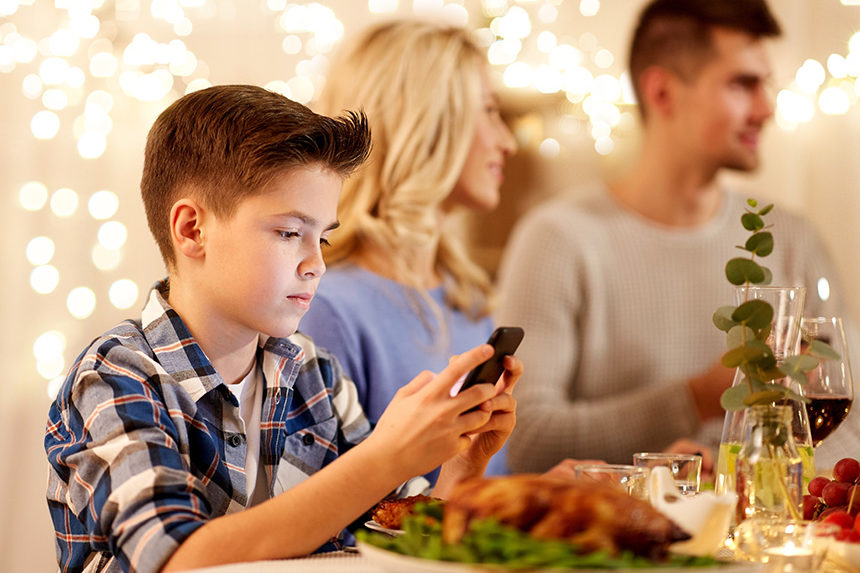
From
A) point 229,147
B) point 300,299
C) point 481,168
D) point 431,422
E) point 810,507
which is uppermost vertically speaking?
point 481,168

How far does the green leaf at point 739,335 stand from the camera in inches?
30.5

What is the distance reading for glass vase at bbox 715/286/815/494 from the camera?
0.82 meters

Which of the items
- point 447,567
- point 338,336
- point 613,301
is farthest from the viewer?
point 613,301

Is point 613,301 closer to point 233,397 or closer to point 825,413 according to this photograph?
point 825,413

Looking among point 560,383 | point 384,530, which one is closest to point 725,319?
point 384,530

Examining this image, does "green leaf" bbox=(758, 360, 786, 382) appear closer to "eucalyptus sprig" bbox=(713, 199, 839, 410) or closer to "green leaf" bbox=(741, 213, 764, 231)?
"eucalyptus sprig" bbox=(713, 199, 839, 410)

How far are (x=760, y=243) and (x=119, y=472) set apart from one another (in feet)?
2.12

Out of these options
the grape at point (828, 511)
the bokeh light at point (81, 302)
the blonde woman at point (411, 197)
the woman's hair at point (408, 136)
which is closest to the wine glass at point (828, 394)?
the grape at point (828, 511)

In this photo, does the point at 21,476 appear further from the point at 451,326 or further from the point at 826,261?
the point at 826,261

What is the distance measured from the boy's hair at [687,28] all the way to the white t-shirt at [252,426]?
178 cm

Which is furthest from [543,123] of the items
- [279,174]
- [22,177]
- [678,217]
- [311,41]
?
Result: [279,174]

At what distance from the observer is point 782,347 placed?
0.84 m

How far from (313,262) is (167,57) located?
1622 mm

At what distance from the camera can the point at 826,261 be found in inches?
93.4
